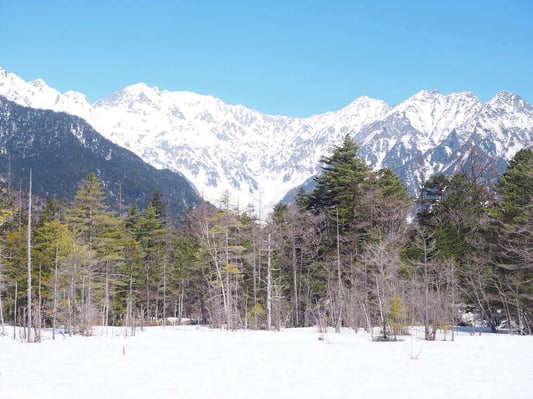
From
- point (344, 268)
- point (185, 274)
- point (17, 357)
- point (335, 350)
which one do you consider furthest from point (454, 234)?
point (17, 357)

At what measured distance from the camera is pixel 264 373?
12.8 m

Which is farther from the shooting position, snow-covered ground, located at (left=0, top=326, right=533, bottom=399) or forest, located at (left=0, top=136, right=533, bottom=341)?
forest, located at (left=0, top=136, right=533, bottom=341)

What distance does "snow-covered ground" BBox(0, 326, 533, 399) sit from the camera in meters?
10.1

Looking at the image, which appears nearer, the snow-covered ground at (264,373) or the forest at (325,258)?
the snow-covered ground at (264,373)

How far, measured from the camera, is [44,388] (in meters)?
10.3

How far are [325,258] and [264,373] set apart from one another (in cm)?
2846

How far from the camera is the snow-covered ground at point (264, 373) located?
10102 millimetres

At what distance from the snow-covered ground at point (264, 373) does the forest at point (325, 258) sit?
27.7 ft

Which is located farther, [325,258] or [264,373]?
[325,258]

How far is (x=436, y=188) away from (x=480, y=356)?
31.0 metres

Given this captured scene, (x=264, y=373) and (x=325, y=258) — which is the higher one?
(x=325, y=258)

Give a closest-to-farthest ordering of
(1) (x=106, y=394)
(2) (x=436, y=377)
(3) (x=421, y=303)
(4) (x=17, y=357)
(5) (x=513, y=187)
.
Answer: (1) (x=106, y=394) < (2) (x=436, y=377) < (4) (x=17, y=357) < (3) (x=421, y=303) < (5) (x=513, y=187)

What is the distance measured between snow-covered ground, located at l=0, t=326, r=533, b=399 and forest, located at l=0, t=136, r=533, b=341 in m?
8.43

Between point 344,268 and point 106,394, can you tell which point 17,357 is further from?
point 344,268
